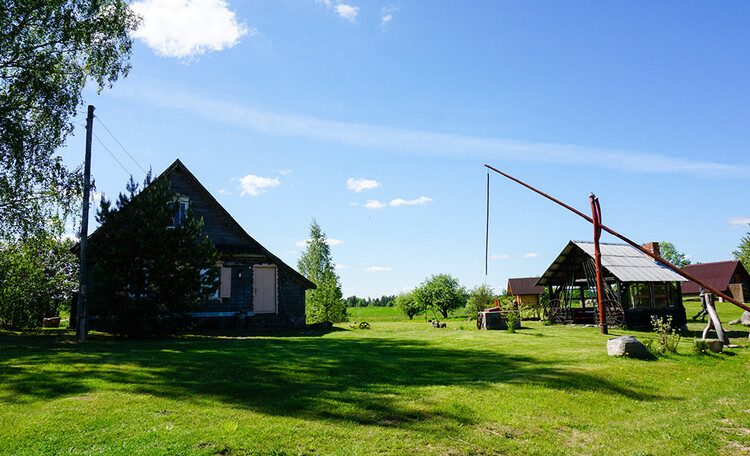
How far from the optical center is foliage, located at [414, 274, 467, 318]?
59844 mm

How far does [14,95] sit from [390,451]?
1999 centimetres

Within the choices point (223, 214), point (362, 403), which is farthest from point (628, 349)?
point (223, 214)

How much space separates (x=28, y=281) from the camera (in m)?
22.5

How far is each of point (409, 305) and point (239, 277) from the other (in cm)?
4206

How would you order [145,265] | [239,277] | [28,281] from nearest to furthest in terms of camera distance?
[145,265] < [239,277] < [28,281]

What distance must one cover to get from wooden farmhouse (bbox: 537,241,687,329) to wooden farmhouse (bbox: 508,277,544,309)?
2854cm

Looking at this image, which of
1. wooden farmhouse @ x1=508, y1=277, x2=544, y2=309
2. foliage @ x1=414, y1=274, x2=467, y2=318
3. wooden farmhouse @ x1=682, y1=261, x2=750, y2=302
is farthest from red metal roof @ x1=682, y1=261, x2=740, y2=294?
foliage @ x1=414, y1=274, x2=467, y2=318

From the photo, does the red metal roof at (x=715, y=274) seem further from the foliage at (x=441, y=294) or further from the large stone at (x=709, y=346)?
the large stone at (x=709, y=346)

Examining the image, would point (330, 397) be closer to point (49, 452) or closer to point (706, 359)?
point (49, 452)

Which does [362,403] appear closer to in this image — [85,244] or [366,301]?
[85,244]

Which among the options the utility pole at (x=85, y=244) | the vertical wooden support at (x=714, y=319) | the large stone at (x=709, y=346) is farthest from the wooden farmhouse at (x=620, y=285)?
the utility pole at (x=85, y=244)

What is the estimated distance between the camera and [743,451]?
666 centimetres

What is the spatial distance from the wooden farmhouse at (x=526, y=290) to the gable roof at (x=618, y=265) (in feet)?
92.2

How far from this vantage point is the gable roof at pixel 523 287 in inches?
2370
